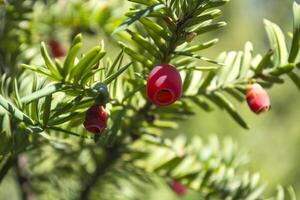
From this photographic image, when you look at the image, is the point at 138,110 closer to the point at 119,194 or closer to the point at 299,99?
the point at 119,194

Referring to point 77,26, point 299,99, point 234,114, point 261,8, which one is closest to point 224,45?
point 261,8

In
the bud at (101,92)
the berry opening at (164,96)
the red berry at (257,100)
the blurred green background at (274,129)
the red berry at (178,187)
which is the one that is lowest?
the blurred green background at (274,129)

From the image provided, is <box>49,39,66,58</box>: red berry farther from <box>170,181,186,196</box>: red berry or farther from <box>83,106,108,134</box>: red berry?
<box>83,106,108,134</box>: red berry

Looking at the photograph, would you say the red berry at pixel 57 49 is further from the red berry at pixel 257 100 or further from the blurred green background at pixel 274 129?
the blurred green background at pixel 274 129

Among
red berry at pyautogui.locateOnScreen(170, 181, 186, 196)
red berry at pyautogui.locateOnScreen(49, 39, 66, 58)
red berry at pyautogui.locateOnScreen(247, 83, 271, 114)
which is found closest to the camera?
red berry at pyautogui.locateOnScreen(247, 83, 271, 114)

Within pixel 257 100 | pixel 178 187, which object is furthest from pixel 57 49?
pixel 257 100

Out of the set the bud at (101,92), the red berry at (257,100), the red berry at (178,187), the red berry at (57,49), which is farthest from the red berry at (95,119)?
the red berry at (57,49)

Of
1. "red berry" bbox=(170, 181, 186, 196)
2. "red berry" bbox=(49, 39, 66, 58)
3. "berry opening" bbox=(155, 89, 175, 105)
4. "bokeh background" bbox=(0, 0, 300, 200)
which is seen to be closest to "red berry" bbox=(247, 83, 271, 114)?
"berry opening" bbox=(155, 89, 175, 105)
